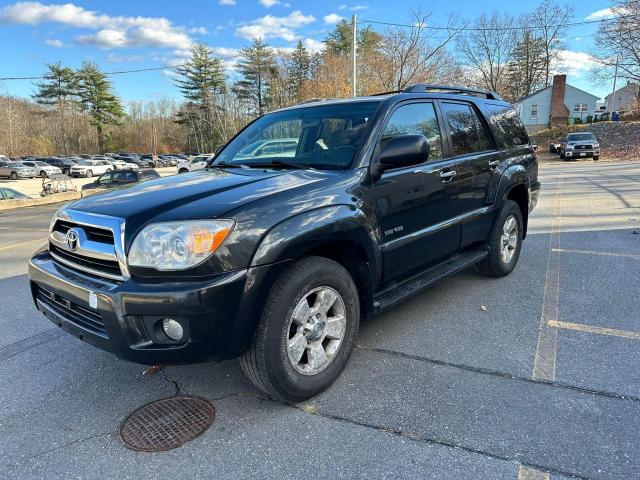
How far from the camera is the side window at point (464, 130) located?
4.04 m

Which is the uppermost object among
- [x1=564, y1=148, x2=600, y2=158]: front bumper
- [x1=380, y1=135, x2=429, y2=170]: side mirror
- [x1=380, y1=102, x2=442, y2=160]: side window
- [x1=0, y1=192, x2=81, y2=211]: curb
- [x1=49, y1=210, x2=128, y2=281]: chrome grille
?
[x1=564, y1=148, x2=600, y2=158]: front bumper

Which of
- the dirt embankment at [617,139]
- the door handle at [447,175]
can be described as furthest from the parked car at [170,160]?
the door handle at [447,175]

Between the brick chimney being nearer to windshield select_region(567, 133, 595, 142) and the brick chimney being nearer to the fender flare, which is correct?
windshield select_region(567, 133, 595, 142)

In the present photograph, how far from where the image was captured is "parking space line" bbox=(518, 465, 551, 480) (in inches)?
82.8

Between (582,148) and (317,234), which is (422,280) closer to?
(317,234)

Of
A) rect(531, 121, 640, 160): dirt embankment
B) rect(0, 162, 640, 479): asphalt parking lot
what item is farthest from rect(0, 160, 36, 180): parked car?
rect(531, 121, 640, 160): dirt embankment

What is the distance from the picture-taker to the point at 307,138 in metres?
3.59

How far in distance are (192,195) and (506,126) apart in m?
3.73

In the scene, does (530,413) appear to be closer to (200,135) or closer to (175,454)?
(175,454)

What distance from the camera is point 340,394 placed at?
286cm

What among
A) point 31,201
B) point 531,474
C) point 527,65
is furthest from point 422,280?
point 527,65

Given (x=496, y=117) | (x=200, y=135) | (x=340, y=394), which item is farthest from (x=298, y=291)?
(x=200, y=135)

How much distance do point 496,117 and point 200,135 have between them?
77.4 metres

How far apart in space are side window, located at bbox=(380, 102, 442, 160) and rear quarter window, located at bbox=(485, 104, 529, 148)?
112cm
